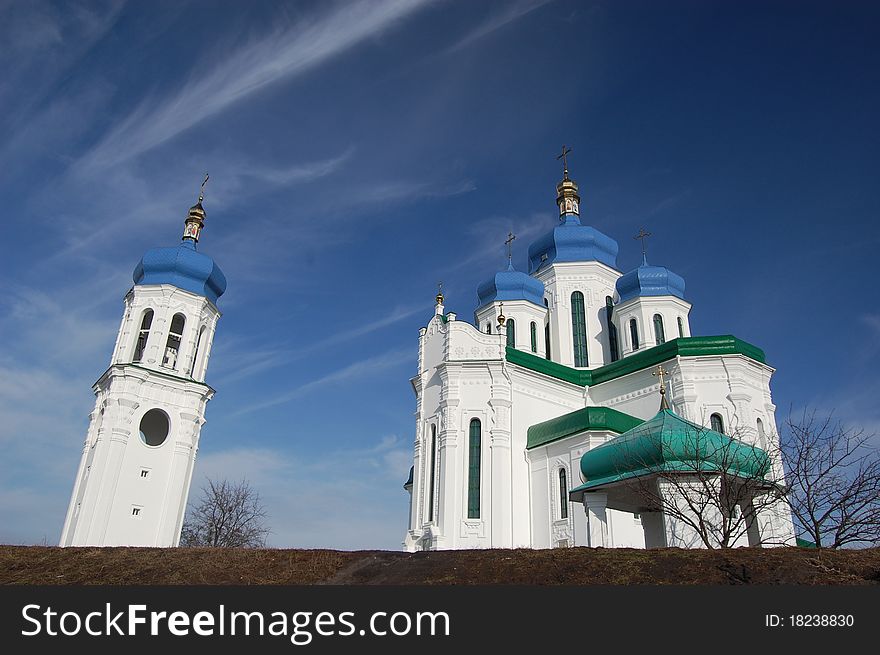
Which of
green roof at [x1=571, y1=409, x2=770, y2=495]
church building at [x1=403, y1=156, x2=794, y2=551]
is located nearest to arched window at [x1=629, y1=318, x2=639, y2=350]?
church building at [x1=403, y1=156, x2=794, y2=551]

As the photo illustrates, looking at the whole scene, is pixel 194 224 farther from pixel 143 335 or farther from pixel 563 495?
pixel 563 495

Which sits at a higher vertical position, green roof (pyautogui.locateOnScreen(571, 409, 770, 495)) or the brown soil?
green roof (pyautogui.locateOnScreen(571, 409, 770, 495))

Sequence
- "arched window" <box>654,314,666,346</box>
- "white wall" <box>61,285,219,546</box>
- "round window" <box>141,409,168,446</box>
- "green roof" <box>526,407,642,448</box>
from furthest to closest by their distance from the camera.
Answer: "arched window" <box>654,314,666,346</box> → "round window" <box>141,409,168,446</box> → "white wall" <box>61,285,219,546</box> → "green roof" <box>526,407,642,448</box>

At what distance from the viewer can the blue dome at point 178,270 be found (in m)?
28.3

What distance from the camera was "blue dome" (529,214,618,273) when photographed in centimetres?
3172

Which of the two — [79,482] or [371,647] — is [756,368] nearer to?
[371,647]

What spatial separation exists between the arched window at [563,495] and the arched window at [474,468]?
264 cm

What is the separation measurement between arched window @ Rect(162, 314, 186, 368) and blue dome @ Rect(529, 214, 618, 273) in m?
16.6

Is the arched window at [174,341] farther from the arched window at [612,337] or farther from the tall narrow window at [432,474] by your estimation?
the arched window at [612,337]

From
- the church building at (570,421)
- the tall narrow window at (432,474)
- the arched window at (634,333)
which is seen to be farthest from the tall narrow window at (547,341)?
the tall narrow window at (432,474)

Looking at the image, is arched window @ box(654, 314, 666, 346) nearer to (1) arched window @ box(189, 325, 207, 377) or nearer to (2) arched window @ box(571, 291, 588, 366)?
(2) arched window @ box(571, 291, 588, 366)

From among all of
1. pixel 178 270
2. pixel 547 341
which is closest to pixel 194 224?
pixel 178 270

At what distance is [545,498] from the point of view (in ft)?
71.2

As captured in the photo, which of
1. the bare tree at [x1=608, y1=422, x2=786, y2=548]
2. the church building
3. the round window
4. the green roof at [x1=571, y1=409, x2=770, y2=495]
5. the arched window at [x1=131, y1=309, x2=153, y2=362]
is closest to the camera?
the bare tree at [x1=608, y1=422, x2=786, y2=548]
